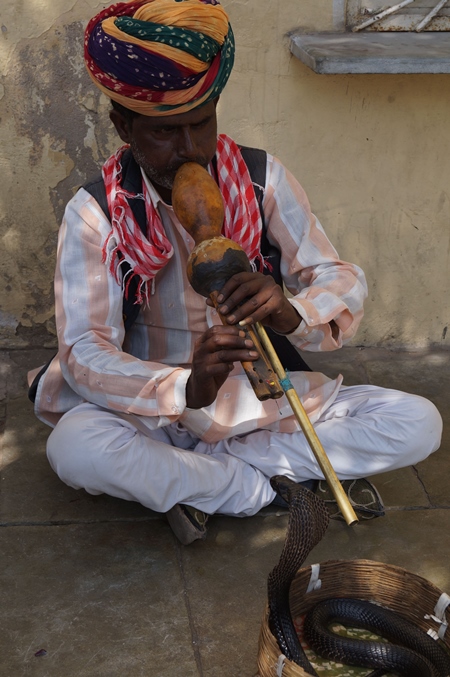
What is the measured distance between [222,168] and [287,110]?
3.49 ft

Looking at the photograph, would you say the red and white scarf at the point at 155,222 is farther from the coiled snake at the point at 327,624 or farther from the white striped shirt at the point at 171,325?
the coiled snake at the point at 327,624

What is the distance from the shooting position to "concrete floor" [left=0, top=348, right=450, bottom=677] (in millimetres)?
2348

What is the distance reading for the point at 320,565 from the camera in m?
2.41

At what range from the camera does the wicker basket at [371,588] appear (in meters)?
2.37

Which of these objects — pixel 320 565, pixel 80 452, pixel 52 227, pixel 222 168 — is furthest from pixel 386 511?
pixel 52 227

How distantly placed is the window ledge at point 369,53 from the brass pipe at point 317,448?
1.60m

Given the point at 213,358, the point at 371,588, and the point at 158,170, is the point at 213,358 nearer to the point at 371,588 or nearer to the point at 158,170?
the point at 158,170

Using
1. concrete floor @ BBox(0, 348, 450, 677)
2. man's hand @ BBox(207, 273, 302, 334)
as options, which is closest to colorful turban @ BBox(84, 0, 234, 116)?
man's hand @ BBox(207, 273, 302, 334)

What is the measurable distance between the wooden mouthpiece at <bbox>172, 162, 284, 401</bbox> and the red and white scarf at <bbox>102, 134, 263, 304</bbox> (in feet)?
1.28

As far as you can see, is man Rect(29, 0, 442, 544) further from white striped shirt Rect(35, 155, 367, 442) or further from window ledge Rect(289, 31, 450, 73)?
window ledge Rect(289, 31, 450, 73)

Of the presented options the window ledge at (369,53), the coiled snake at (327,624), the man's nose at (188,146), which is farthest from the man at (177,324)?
the window ledge at (369,53)

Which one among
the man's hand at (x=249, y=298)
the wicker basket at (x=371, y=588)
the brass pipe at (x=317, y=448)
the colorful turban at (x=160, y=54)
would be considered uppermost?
the colorful turban at (x=160, y=54)

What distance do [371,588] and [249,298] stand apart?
881mm

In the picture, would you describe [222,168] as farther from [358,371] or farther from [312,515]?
[358,371]
